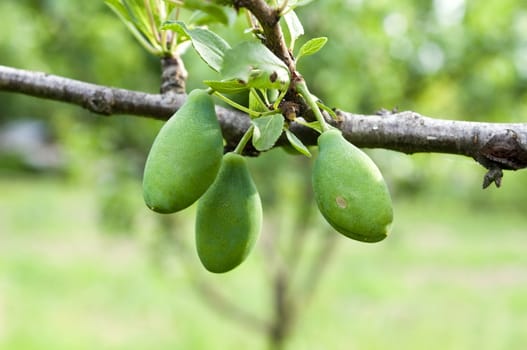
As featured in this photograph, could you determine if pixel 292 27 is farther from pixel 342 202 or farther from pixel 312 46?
pixel 342 202

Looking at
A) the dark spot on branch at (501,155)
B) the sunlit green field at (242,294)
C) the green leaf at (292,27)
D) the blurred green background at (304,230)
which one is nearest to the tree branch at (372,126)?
the dark spot on branch at (501,155)

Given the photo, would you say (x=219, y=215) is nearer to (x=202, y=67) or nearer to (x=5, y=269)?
(x=202, y=67)

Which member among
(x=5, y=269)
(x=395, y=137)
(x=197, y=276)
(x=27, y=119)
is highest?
(x=395, y=137)

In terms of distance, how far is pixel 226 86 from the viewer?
2.32ft

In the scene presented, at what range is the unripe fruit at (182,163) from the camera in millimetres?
661

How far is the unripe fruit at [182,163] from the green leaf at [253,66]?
74mm

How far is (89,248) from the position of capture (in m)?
7.74

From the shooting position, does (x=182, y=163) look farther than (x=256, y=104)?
No

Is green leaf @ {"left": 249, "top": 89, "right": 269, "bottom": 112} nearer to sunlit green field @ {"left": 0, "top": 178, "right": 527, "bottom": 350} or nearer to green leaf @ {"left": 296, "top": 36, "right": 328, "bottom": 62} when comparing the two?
green leaf @ {"left": 296, "top": 36, "right": 328, "bottom": 62}

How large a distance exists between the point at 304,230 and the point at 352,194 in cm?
291

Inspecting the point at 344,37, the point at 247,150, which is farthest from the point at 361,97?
the point at 247,150

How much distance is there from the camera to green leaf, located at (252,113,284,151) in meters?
0.68

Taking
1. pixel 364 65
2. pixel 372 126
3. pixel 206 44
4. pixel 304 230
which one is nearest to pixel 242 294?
pixel 304 230

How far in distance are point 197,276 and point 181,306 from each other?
6.08 ft
